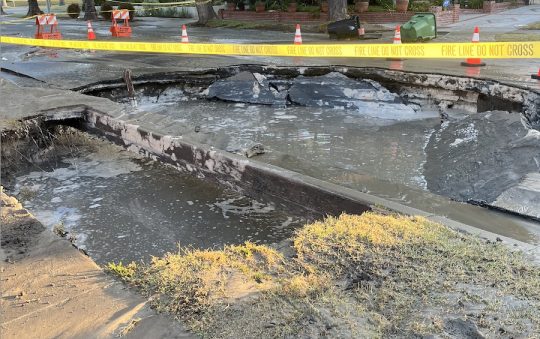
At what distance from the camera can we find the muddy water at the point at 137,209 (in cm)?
494

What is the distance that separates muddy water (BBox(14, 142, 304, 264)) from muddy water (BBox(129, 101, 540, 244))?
1.99ft

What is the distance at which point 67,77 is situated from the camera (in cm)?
1092

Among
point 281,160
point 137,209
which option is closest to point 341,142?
point 281,160

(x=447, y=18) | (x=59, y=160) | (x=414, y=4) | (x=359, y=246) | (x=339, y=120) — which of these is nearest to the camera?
(x=359, y=246)

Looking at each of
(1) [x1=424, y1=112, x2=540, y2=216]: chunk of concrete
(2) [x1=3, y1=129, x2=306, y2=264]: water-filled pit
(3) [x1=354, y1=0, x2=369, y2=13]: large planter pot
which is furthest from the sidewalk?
(3) [x1=354, y1=0, x2=369, y2=13]: large planter pot

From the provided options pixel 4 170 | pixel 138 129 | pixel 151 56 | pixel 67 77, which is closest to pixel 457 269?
pixel 138 129

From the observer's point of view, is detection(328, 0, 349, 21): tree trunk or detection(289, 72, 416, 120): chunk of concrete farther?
detection(328, 0, 349, 21): tree trunk

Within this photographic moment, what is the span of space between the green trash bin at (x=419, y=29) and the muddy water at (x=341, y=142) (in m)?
4.80

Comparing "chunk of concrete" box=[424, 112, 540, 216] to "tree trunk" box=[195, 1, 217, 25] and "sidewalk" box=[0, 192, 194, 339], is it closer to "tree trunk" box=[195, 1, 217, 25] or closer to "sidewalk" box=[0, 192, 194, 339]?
"sidewalk" box=[0, 192, 194, 339]

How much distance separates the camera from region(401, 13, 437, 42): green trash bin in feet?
43.5

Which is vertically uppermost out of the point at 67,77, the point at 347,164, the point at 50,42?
the point at 50,42

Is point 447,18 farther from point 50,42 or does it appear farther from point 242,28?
point 50,42

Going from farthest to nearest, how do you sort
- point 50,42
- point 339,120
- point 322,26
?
point 322,26 < point 50,42 < point 339,120

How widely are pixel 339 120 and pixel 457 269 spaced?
654 cm
